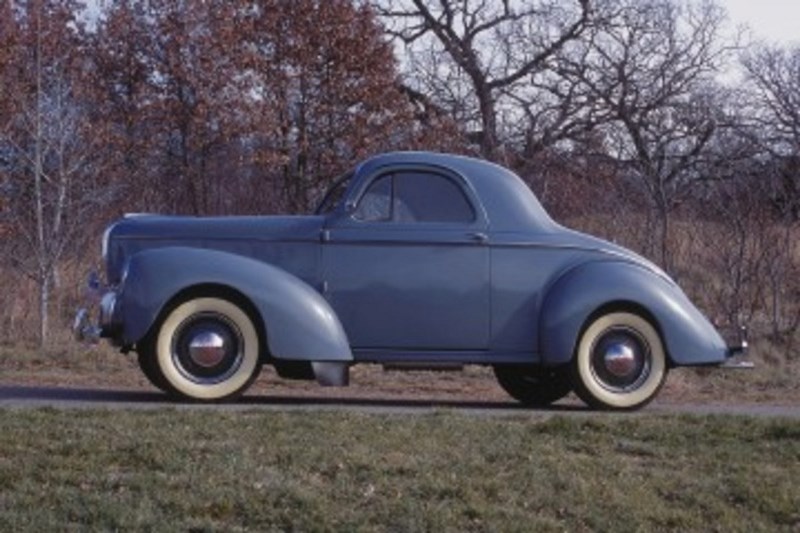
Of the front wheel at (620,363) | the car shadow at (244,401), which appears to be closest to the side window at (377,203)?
the car shadow at (244,401)

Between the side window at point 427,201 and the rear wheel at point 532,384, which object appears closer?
the side window at point 427,201

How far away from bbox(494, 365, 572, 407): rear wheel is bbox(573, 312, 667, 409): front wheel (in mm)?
494

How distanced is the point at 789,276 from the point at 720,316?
3.50 feet

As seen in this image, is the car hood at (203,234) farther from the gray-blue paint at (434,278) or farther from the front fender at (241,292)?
the front fender at (241,292)

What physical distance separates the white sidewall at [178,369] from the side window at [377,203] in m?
1.16

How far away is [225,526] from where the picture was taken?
7246 millimetres

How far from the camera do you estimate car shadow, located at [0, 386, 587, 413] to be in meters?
11.0

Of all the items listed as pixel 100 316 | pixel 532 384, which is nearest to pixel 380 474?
pixel 100 316

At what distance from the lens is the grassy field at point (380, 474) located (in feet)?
24.3

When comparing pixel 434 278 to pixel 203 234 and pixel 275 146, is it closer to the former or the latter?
pixel 203 234

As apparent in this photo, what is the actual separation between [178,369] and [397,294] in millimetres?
1631

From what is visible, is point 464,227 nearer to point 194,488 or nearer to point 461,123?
point 194,488

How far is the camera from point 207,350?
11172 mm

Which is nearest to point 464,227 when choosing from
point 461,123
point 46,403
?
point 46,403
